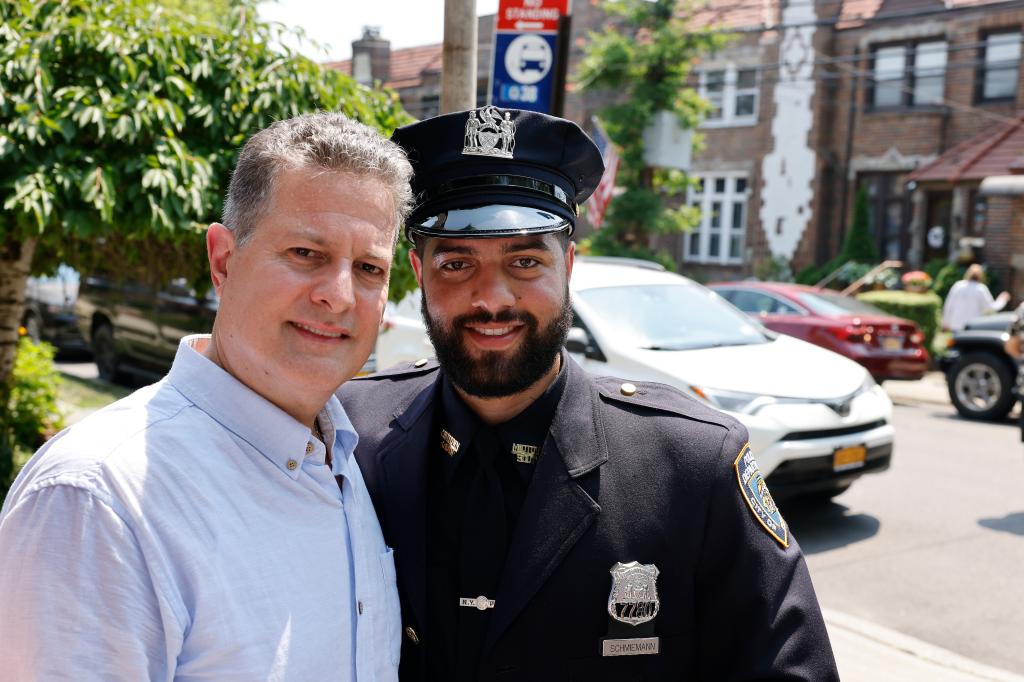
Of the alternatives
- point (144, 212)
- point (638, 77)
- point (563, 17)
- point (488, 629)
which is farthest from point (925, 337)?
point (488, 629)

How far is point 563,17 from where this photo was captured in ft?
15.7

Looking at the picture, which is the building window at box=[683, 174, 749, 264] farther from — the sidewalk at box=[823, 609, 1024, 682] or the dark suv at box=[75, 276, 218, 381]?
the sidewalk at box=[823, 609, 1024, 682]

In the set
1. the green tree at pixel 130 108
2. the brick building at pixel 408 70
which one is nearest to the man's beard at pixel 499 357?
the green tree at pixel 130 108

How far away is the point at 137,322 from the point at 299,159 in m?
10.1

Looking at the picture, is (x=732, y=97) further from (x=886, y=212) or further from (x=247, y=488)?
(x=247, y=488)

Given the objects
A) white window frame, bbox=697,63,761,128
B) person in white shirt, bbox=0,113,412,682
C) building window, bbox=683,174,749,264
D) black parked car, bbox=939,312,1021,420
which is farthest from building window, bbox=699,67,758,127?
person in white shirt, bbox=0,113,412,682

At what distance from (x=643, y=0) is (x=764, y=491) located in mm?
18871

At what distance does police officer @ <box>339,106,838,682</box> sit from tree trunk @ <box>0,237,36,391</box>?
13.1 ft

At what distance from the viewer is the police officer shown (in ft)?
5.65

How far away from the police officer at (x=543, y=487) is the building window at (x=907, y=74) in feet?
68.8

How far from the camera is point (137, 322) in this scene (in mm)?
10820

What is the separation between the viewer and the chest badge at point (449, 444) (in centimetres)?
194

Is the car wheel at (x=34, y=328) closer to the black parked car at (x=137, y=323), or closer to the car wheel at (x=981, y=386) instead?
the black parked car at (x=137, y=323)

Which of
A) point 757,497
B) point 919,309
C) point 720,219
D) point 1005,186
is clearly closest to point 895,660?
point 757,497
